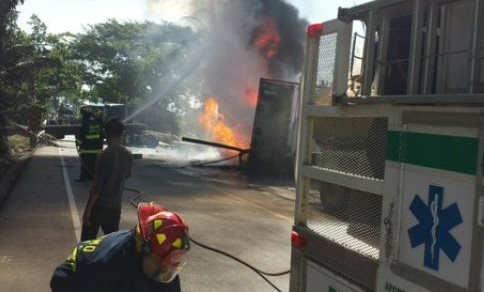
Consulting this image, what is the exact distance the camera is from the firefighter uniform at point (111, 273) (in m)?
2.31

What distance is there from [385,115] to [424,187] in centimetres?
45

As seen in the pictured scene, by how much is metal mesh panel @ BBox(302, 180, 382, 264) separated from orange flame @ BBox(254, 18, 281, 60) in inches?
924

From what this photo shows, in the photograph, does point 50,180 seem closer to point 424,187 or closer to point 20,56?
point 20,56

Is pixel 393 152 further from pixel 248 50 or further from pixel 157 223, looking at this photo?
pixel 248 50

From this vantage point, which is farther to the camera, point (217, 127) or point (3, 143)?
point (217, 127)

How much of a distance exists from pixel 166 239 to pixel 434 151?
1.22 meters

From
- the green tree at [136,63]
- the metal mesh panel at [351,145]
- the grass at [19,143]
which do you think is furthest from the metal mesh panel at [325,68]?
the green tree at [136,63]

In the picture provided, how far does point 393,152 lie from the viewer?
2719mm

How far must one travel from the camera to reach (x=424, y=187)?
2502mm

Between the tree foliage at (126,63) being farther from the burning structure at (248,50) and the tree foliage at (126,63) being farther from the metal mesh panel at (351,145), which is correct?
the metal mesh panel at (351,145)

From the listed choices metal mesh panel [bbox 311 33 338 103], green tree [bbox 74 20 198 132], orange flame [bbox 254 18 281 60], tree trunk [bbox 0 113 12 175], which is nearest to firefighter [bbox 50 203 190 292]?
metal mesh panel [bbox 311 33 338 103]

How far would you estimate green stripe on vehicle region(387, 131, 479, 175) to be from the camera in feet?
7.51

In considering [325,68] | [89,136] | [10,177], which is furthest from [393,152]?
[10,177]

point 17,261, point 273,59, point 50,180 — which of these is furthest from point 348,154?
point 273,59
